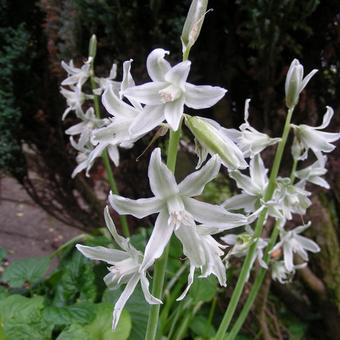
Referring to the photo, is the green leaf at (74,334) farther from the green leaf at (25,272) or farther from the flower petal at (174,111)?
the flower petal at (174,111)

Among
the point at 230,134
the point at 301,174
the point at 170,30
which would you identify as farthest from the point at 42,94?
the point at 230,134

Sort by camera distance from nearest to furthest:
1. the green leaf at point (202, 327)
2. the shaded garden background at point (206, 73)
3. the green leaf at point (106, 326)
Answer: the green leaf at point (106, 326) → the shaded garden background at point (206, 73) → the green leaf at point (202, 327)

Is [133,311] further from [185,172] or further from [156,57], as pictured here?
[156,57]

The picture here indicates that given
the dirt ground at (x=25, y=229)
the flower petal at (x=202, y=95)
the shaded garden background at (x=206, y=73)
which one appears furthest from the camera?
the dirt ground at (x=25, y=229)

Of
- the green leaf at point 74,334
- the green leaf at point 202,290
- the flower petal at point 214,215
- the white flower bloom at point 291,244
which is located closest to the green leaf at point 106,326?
the green leaf at point 74,334

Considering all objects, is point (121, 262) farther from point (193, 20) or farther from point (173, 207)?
point (193, 20)

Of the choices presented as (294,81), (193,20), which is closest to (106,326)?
(294,81)

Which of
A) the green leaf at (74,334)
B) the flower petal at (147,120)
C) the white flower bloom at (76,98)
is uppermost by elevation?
the white flower bloom at (76,98)
